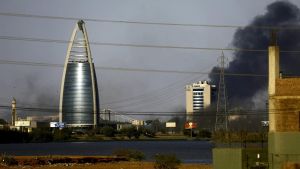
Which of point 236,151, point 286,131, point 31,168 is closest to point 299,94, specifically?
point 286,131

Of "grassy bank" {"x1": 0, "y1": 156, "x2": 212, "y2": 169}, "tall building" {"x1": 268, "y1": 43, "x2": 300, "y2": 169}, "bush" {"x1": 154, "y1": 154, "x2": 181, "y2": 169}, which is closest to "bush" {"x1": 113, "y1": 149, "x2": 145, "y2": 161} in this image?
"grassy bank" {"x1": 0, "y1": 156, "x2": 212, "y2": 169}

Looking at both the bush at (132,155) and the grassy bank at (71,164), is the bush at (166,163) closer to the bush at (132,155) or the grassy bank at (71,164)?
the grassy bank at (71,164)

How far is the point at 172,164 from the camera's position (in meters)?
74.3

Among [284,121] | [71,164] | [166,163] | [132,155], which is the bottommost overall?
[71,164]

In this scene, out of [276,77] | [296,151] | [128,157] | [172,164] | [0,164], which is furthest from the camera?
[128,157]

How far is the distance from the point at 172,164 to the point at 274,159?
73.0ft

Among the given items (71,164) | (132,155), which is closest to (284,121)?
(71,164)

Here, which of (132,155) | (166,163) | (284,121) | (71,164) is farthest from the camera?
(132,155)

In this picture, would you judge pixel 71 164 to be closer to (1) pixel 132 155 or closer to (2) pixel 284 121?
(1) pixel 132 155

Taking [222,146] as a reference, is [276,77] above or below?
above

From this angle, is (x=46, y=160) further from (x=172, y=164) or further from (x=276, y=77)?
(x=276, y=77)

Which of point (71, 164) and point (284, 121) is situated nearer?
point (284, 121)

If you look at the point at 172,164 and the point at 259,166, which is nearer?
the point at 259,166

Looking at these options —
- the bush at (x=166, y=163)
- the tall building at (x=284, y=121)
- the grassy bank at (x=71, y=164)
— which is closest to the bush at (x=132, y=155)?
the grassy bank at (x=71, y=164)
